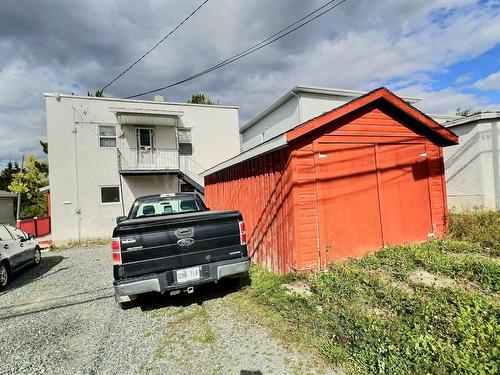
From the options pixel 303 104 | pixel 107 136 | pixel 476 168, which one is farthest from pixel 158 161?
pixel 476 168

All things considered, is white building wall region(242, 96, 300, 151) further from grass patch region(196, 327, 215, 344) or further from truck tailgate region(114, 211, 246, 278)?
grass patch region(196, 327, 215, 344)

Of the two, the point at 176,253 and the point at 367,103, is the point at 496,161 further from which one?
the point at 176,253

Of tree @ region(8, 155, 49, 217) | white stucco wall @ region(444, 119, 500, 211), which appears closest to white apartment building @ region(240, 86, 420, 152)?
white stucco wall @ region(444, 119, 500, 211)

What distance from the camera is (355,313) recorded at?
12.1 feet

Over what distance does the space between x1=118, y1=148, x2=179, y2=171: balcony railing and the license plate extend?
10656mm

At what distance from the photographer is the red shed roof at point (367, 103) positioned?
17.8 ft

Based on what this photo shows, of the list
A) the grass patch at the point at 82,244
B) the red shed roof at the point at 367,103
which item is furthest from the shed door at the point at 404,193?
the grass patch at the point at 82,244

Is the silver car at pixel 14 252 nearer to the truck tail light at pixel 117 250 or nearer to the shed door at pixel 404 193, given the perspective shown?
the truck tail light at pixel 117 250

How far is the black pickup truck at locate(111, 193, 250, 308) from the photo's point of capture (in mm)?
3986

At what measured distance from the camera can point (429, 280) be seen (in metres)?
4.68

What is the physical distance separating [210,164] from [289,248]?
1067 cm

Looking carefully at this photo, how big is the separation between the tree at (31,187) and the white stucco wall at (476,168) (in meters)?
28.6

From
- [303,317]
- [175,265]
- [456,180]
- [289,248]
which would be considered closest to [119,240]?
[175,265]

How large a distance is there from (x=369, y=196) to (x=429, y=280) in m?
2.11
